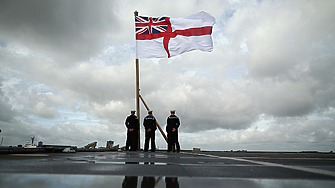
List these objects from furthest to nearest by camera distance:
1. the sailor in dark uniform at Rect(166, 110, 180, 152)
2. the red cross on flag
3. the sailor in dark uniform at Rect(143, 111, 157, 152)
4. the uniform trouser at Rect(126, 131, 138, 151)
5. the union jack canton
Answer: the union jack canton → the red cross on flag → the uniform trouser at Rect(126, 131, 138, 151) → the sailor in dark uniform at Rect(143, 111, 157, 152) → the sailor in dark uniform at Rect(166, 110, 180, 152)

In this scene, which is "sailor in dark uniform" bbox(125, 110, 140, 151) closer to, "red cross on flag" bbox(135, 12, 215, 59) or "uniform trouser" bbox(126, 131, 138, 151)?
"uniform trouser" bbox(126, 131, 138, 151)

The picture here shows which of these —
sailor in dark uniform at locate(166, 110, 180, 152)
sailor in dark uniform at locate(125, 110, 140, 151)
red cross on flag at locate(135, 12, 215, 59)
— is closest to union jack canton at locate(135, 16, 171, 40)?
red cross on flag at locate(135, 12, 215, 59)

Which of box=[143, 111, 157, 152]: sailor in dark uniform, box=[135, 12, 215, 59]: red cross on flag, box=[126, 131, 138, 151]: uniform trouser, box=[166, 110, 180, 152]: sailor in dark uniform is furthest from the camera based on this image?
box=[135, 12, 215, 59]: red cross on flag

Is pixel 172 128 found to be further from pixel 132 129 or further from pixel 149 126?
pixel 132 129

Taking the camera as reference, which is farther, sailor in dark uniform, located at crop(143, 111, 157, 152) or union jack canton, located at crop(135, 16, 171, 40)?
union jack canton, located at crop(135, 16, 171, 40)

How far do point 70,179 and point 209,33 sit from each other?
12455mm

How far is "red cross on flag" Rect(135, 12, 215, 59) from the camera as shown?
1300 cm

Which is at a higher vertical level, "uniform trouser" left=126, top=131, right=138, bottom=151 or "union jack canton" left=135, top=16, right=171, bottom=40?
"union jack canton" left=135, top=16, right=171, bottom=40

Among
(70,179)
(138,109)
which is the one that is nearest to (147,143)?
(138,109)

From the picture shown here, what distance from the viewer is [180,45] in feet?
43.0

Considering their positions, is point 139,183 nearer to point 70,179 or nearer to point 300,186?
point 70,179

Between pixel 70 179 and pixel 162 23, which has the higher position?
pixel 162 23

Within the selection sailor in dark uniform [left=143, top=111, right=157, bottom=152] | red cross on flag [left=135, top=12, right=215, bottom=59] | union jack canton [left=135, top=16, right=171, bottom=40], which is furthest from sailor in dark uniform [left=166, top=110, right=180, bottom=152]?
union jack canton [left=135, top=16, right=171, bottom=40]

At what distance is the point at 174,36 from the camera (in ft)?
43.8
